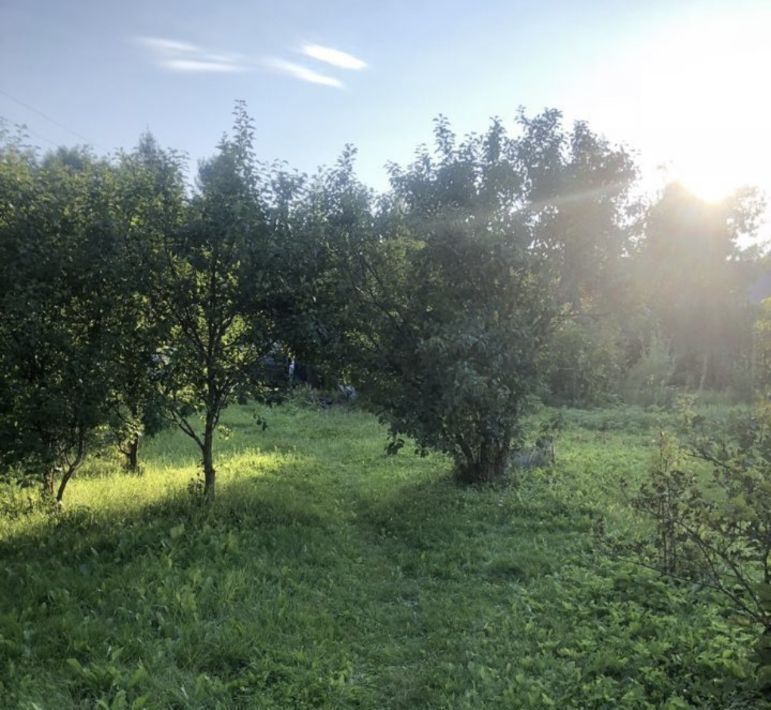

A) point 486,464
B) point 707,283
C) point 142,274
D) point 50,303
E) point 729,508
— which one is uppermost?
point 707,283

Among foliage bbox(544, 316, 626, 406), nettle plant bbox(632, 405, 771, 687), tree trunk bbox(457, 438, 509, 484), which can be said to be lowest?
tree trunk bbox(457, 438, 509, 484)

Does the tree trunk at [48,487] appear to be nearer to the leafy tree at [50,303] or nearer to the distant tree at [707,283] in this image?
the leafy tree at [50,303]

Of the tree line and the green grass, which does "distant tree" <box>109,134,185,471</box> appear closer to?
the tree line

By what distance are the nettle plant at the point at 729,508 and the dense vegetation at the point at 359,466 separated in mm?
28

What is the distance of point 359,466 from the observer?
1012 cm

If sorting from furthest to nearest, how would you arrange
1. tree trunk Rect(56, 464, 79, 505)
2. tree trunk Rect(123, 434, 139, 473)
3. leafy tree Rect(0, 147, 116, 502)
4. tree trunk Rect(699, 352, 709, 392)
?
tree trunk Rect(699, 352, 709, 392) < tree trunk Rect(123, 434, 139, 473) < tree trunk Rect(56, 464, 79, 505) < leafy tree Rect(0, 147, 116, 502)

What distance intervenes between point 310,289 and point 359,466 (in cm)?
455

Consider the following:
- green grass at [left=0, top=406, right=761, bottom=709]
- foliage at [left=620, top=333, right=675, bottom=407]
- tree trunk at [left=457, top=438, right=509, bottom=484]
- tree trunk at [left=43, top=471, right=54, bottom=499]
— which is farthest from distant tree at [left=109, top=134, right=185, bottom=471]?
foliage at [left=620, top=333, right=675, bottom=407]

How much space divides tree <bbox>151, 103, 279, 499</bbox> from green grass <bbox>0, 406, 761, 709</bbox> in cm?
132

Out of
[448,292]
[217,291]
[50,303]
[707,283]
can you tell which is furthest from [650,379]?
[50,303]

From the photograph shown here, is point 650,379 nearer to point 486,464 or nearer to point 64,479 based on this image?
point 486,464

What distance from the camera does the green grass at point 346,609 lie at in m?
3.29

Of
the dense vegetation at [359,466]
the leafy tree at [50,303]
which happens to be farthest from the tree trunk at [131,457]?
the leafy tree at [50,303]

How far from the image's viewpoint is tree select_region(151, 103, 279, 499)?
5941 millimetres
